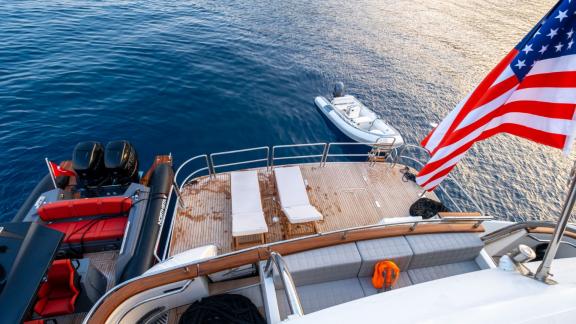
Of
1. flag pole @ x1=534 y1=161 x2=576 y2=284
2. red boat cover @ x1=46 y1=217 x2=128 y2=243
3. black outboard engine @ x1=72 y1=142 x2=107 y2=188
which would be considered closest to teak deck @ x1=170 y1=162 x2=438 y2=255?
red boat cover @ x1=46 y1=217 x2=128 y2=243

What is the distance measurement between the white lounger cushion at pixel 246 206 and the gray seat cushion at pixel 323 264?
8.13 feet

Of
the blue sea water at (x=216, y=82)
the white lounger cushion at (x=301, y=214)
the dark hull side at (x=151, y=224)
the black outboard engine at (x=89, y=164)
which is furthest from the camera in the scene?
the blue sea water at (x=216, y=82)

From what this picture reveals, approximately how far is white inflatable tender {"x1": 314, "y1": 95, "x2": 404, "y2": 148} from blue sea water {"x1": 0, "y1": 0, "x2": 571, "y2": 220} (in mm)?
797

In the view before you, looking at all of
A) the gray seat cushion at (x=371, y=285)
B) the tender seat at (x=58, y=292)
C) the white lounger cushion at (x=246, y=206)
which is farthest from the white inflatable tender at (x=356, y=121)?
the tender seat at (x=58, y=292)

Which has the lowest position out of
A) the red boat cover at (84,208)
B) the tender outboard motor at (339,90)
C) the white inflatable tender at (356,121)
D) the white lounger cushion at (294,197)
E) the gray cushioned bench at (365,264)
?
the gray cushioned bench at (365,264)

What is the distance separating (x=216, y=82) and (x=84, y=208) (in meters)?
14.5

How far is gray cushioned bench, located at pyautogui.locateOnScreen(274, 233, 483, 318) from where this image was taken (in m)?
5.52

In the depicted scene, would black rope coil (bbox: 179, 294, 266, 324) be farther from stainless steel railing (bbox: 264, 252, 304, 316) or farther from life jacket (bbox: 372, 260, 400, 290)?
life jacket (bbox: 372, 260, 400, 290)

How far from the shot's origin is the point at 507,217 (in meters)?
15.8

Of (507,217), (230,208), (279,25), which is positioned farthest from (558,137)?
(279,25)

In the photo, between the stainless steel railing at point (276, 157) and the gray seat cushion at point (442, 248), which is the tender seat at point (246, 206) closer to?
the stainless steel railing at point (276, 157)

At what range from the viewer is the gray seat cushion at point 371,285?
5711mm

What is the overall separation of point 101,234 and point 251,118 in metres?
11.5

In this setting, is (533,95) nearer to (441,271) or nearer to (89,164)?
(441,271)
